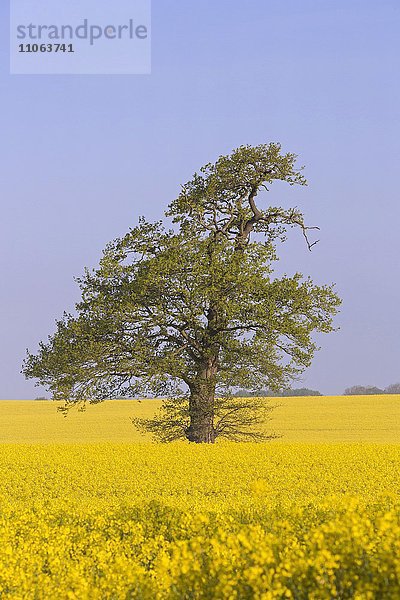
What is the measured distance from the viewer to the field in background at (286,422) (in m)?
43.6

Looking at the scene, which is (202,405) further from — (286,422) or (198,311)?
(286,422)

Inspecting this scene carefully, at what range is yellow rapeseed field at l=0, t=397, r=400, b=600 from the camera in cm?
620

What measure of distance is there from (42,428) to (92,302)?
97.2 ft

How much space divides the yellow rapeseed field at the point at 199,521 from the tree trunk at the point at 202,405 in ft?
8.63

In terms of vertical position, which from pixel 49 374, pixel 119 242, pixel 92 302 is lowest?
pixel 49 374

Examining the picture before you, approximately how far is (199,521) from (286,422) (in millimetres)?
45495

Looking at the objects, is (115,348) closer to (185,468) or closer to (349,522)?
(185,468)

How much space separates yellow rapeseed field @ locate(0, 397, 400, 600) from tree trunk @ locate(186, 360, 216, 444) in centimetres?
263

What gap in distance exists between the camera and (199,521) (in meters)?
8.69

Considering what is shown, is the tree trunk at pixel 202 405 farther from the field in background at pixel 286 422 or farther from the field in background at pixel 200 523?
the field in background at pixel 286 422

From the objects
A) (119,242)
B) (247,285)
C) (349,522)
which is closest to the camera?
(349,522)

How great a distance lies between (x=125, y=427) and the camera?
171ft

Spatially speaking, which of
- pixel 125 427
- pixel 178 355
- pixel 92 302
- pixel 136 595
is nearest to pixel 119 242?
pixel 92 302

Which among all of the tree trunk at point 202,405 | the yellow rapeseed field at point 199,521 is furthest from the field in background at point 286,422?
the yellow rapeseed field at point 199,521
